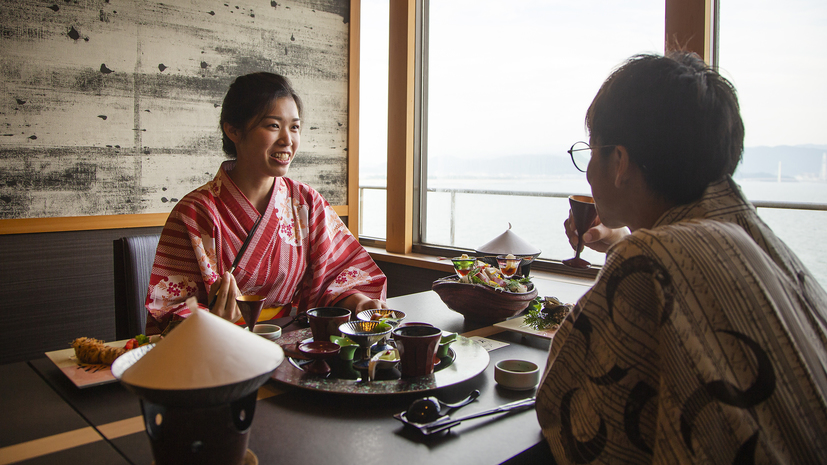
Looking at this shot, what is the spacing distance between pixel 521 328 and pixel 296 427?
76 centimetres

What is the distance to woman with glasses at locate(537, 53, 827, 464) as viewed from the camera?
65 cm

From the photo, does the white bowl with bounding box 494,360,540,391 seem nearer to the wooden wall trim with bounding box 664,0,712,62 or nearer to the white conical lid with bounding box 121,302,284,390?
the white conical lid with bounding box 121,302,284,390

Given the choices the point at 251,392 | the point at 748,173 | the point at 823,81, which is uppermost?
the point at 823,81

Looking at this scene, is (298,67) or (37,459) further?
(298,67)

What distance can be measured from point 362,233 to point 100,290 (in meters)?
1.85

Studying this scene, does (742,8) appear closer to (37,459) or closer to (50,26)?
(37,459)

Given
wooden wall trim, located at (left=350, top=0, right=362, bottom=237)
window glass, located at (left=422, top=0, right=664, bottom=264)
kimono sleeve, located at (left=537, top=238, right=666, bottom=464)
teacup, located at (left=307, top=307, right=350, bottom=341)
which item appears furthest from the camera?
wooden wall trim, located at (left=350, top=0, right=362, bottom=237)

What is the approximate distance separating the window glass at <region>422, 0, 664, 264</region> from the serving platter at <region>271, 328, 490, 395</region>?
180 cm

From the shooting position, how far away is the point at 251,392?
0.67 m

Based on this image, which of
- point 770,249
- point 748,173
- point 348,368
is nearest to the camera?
point 770,249

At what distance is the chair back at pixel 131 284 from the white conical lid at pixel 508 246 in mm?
1141

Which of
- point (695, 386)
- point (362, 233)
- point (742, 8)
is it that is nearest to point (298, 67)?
point (362, 233)

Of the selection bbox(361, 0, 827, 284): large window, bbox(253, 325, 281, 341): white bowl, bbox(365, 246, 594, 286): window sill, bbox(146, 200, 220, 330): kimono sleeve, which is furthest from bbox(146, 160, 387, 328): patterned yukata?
bbox(365, 246, 594, 286): window sill

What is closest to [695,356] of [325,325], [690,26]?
[325,325]
